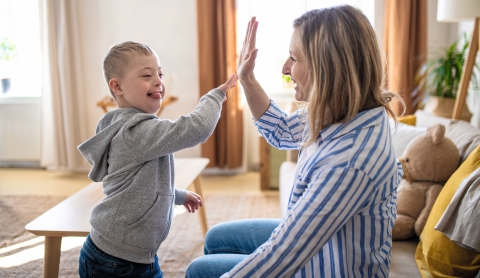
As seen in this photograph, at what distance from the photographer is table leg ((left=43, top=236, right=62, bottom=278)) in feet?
5.43

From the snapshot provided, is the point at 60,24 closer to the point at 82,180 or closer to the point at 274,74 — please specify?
the point at 82,180

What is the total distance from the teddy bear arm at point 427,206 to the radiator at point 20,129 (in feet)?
12.6

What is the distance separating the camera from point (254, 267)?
907 mm

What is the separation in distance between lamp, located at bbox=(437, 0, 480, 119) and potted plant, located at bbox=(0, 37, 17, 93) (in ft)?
12.6

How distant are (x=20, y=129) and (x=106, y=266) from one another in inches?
150

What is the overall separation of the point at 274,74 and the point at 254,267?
3.78 meters

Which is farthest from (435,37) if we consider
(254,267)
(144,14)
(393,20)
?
(254,267)

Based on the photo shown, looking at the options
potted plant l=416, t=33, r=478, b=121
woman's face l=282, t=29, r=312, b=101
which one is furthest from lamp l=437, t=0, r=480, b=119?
woman's face l=282, t=29, r=312, b=101

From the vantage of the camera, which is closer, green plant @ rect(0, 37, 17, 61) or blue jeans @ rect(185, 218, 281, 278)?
blue jeans @ rect(185, 218, 281, 278)

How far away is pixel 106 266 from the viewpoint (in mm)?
1230

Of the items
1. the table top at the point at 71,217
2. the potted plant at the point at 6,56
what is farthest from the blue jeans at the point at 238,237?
the potted plant at the point at 6,56

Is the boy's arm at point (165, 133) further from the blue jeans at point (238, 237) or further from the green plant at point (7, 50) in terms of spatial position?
→ the green plant at point (7, 50)

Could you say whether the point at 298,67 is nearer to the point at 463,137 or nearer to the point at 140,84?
the point at 140,84

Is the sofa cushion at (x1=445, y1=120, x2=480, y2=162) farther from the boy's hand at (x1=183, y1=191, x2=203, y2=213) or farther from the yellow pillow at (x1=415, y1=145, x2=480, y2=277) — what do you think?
the boy's hand at (x1=183, y1=191, x2=203, y2=213)
